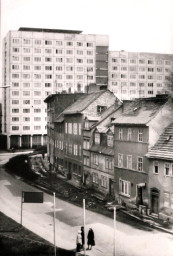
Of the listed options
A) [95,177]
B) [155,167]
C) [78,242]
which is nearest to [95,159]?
[95,177]

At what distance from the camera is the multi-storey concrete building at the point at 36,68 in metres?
13.9

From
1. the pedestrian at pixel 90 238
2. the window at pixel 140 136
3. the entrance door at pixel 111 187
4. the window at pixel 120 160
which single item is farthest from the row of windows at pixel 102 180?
the pedestrian at pixel 90 238

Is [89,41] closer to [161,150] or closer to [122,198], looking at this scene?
[161,150]

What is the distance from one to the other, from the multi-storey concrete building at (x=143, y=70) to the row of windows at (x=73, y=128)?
2.33m

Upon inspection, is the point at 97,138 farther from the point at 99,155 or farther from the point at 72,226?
the point at 72,226

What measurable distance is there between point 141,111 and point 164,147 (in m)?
1.96

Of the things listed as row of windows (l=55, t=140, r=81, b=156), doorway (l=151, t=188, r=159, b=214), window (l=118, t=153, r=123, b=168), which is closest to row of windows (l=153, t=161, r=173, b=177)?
doorway (l=151, t=188, r=159, b=214)

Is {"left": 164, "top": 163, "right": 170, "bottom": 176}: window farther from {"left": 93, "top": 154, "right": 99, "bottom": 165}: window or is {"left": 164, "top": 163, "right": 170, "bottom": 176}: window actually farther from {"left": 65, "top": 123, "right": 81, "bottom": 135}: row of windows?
{"left": 65, "top": 123, "right": 81, "bottom": 135}: row of windows

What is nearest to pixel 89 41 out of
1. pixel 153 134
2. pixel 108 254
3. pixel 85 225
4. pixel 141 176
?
pixel 153 134

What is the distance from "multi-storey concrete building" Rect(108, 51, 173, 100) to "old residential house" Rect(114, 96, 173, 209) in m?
0.53

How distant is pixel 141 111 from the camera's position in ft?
48.0

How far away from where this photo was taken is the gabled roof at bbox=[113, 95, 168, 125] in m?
14.0

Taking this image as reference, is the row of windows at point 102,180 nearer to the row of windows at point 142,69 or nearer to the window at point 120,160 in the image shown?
the window at point 120,160

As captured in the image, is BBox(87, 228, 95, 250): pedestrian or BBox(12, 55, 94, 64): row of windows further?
BBox(12, 55, 94, 64): row of windows
